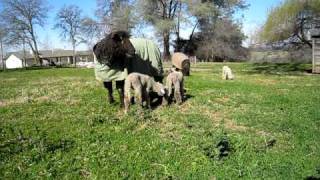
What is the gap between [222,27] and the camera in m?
63.0

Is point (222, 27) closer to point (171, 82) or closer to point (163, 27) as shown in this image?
point (163, 27)

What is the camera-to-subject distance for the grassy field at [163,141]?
6477 mm

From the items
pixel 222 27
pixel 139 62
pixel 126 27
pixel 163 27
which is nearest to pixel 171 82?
pixel 139 62

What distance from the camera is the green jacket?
10703 mm

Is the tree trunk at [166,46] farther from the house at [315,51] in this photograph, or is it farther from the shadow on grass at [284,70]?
the house at [315,51]

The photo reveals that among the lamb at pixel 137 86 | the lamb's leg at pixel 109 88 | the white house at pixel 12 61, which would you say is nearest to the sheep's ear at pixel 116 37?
the lamb at pixel 137 86

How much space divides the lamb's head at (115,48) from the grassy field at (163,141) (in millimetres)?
1334

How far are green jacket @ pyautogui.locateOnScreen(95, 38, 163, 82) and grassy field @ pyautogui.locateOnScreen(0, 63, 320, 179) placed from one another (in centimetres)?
86

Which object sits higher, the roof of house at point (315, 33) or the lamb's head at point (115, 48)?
the roof of house at point (315, 33)

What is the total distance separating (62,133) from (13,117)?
2379 millimetres

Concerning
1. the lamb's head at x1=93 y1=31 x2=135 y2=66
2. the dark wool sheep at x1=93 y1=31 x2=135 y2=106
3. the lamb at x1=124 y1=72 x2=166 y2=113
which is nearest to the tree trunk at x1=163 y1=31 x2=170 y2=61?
the dark wool sheep at x1=93 y1=31 x2=135 y2=106

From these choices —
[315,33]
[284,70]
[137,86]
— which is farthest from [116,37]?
[284,70]

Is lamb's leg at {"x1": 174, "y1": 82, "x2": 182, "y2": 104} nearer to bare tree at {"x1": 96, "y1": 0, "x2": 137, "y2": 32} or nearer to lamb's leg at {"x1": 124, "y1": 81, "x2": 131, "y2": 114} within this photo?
lamb's leg at {"x1": 124, "y1": 81, "x2": 131, "y2": 114}

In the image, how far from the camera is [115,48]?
1027 cm
